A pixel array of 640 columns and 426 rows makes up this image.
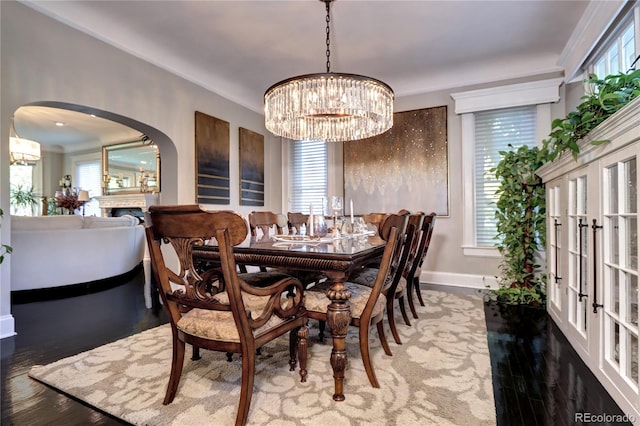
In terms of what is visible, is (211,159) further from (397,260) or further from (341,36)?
(397,260)

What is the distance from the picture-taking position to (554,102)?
3703mm

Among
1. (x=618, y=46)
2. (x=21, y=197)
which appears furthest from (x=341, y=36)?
(x=21, y=197)

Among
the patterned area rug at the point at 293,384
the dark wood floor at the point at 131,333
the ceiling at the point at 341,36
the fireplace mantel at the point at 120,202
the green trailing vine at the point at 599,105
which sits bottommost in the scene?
the dark wood floor at the point at 131,333

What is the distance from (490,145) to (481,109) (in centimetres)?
47

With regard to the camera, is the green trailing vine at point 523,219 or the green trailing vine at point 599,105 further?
the green trailing vine at point 523,219

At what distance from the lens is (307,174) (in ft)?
17.3

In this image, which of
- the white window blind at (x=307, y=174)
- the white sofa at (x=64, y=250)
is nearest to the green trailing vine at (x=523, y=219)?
the white window blind at (x=307, y=174)

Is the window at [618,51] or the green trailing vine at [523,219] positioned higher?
the window at [618,51]

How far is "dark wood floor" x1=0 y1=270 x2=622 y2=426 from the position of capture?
1477 mm

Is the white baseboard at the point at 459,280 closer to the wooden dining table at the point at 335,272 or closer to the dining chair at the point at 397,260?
the dining chair at the point at 397,260

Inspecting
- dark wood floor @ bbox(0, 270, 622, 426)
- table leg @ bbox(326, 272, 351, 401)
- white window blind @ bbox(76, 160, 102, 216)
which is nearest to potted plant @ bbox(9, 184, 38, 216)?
white window blind @ bbox(76, 160, 102, 216)

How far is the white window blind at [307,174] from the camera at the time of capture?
16.8 feet

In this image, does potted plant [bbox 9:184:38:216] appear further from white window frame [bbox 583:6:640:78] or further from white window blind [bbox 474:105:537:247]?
white window frame [bbox 583:6:640:78]

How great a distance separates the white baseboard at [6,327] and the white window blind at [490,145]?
4781 mm
